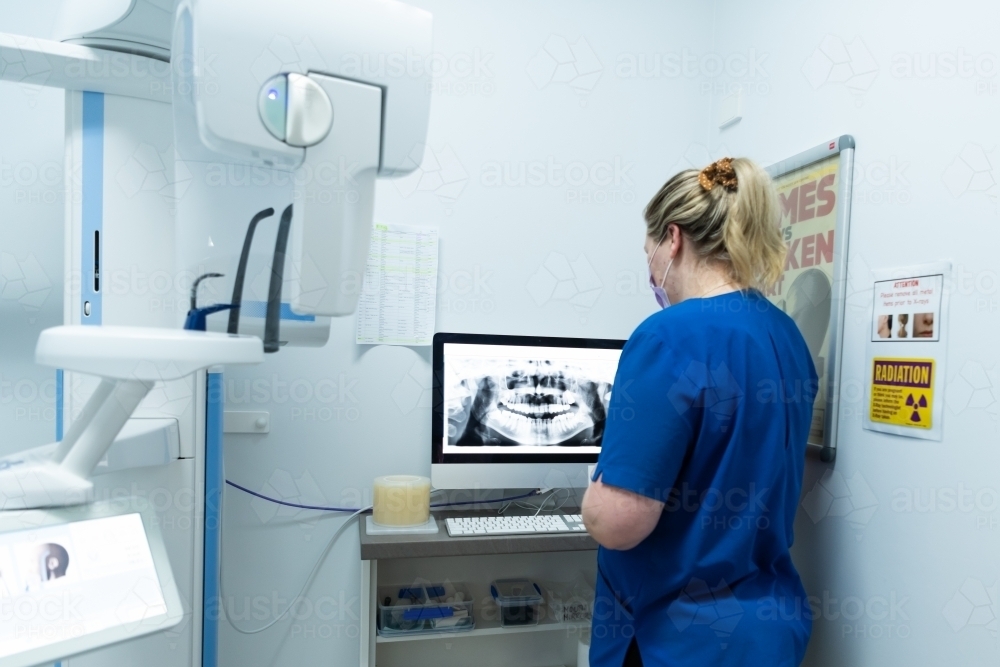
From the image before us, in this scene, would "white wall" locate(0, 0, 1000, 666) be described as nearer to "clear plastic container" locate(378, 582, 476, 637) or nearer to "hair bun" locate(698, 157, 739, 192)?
"clear plastic container" locate(378, 582, 476, 637)

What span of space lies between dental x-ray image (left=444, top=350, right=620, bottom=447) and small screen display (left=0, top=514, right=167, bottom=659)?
105 centimetres

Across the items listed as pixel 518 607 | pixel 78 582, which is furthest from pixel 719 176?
pixel 518 607

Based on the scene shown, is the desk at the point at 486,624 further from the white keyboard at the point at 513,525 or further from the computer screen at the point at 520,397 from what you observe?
the computer screen at the point at 520,397

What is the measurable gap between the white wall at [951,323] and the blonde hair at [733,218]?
31 cm

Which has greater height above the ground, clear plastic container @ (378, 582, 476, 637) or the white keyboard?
the white keyboard

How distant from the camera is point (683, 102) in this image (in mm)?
2232

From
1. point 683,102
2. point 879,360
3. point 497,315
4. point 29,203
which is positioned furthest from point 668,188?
point 29,203

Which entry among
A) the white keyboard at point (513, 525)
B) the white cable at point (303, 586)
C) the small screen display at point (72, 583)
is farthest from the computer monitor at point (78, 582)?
the white cable at point (303, 586)

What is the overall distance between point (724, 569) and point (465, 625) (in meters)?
0.89

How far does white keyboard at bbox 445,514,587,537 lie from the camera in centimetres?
167

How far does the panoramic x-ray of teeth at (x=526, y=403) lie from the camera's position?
1.83m

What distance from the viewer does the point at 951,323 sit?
1.24 metres

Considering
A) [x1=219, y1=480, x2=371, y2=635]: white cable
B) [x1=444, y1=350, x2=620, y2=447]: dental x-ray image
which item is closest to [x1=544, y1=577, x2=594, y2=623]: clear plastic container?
[x1=444, y1=350, x2=620, y2=447]: dental x-ray image

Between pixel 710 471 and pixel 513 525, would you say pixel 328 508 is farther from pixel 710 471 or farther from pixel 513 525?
pixel 710 471
